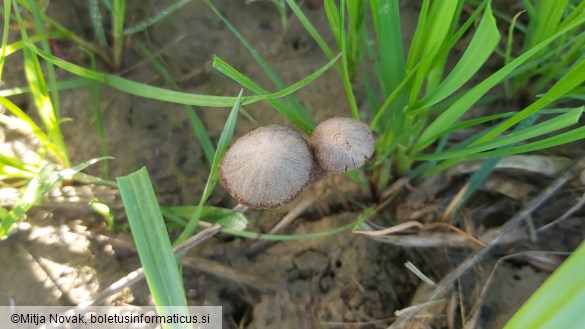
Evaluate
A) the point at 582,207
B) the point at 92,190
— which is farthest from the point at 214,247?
the point at 582,207

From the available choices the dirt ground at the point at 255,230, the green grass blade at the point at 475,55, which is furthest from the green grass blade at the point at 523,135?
the dirt ground at the point at 255,230

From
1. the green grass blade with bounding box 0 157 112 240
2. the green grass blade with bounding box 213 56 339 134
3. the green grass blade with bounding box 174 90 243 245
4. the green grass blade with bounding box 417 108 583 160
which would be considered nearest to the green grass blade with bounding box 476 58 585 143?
the green grass blade with bounding box 417 108 583 160

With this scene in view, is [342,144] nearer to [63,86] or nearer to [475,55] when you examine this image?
[475,55]

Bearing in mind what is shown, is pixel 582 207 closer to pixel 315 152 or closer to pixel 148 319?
pixel 315 152

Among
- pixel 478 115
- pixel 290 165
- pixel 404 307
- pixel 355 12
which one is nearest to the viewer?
pixel 290 165

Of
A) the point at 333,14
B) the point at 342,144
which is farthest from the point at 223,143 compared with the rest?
the point at 333,14

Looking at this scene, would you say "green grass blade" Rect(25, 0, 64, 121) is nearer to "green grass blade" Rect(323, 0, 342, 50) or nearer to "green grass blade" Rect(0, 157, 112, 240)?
"green grass blade" Rect(0, 157, 112, 240)
